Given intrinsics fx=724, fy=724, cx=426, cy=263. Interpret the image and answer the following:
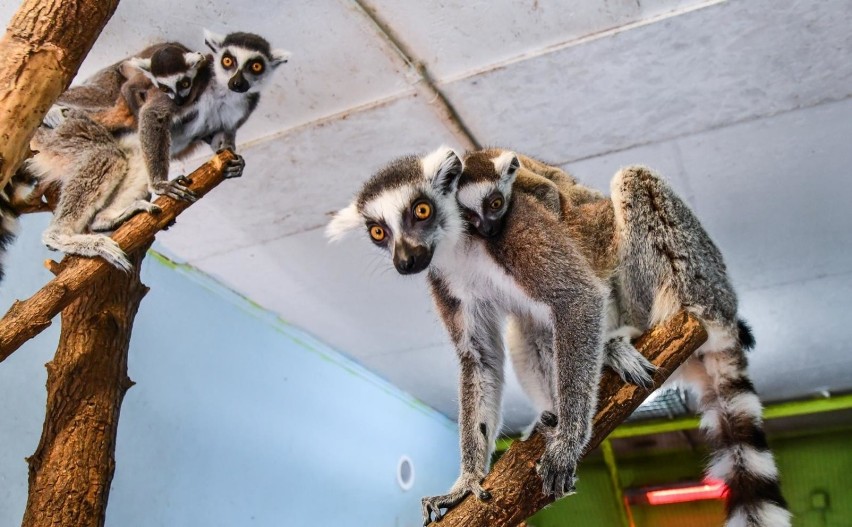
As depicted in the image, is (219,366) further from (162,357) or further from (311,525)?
(311,525)

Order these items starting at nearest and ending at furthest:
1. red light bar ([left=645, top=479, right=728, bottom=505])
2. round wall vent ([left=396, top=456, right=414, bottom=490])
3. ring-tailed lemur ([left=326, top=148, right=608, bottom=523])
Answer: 1. ring-tailed lemur ([left=326, top=148, right=608, bottom=523])
2. round wall vent ([left=396, top=456, right=414, bottom=490])
3. red light bar ([left=645, top=479, right=728, bottom=505])

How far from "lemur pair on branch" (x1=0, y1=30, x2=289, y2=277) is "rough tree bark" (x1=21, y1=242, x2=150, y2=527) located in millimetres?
270

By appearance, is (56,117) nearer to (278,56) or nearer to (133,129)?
(133,129)

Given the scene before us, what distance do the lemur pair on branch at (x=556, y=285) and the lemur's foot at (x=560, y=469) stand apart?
0.35 ft

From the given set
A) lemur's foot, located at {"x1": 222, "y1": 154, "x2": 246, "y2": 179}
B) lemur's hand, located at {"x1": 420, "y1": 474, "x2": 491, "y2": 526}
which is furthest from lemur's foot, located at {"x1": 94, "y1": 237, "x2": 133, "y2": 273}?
lemur's hand, located at {"x1": 420, "y1": 474, "x2": 491, "y2": 526}

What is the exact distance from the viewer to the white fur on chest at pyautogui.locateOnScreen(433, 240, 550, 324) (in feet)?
8.55

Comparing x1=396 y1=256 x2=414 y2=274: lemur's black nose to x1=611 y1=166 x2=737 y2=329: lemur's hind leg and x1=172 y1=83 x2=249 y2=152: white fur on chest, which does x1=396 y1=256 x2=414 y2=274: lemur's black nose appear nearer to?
x1=611 y1=166 x2=737 y2=329: lemur's hind leg

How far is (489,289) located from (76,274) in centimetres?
151

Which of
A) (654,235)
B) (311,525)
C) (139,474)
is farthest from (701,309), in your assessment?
(311,525)

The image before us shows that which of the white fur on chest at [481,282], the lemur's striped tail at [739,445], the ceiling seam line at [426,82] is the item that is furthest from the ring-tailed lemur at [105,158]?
the lemur's striped tail at [739,445]

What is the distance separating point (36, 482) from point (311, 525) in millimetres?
3026

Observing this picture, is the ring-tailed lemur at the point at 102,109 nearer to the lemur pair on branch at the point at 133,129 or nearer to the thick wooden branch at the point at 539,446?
the lemur pair on branch at the point at 133,129

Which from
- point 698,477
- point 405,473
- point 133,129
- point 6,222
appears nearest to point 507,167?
point 133,129

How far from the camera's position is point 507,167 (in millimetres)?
2621
